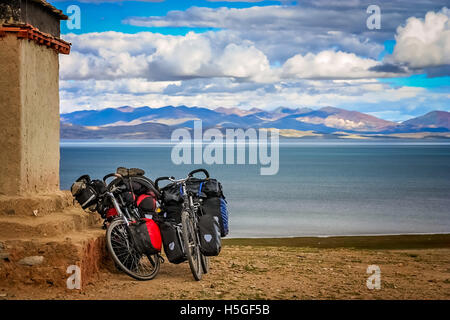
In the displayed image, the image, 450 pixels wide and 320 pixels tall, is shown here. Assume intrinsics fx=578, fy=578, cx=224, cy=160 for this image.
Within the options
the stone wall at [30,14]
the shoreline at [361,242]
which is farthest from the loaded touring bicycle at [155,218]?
the shoreline at [361,242]

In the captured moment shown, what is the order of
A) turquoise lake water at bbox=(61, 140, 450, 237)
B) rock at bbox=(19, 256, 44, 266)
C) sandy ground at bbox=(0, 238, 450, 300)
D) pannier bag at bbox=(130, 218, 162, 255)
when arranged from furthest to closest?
turquoise lake water at bbox=(61, 140, 450, 237)
pannier bag at bbox=(130, 218, 162, 255)
rock at bbox=(19, 256, 44, 266)
sandy ground at bbox=(0, 238, 450, 300)

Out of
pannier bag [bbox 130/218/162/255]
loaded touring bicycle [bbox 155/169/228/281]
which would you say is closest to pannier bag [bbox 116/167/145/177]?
loaded touring bicycle [bbox 155/169/228/281]

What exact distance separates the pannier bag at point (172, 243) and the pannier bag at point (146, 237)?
4.6 inches

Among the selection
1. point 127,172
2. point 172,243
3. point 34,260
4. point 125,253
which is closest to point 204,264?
point 172,243

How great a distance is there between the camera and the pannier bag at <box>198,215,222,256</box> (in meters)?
8.15

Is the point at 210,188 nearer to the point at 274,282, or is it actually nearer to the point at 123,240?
the point at 123,240

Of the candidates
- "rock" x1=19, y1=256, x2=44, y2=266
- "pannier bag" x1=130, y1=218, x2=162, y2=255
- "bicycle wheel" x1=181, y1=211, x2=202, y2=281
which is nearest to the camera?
"rock" x1=19, y1=256, x2=44, y2=266

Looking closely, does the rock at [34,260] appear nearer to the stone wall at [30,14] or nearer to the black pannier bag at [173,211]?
the black pannier bag at [173,211]

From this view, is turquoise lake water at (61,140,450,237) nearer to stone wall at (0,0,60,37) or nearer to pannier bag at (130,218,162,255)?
stone wall at (0,0,60,37)

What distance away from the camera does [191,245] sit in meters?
8.25

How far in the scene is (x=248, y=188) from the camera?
69.2m

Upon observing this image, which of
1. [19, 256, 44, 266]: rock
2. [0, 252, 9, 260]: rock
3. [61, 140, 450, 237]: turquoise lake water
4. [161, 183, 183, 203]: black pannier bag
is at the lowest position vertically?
[61, 140, 450, 237]: turquoise lake water

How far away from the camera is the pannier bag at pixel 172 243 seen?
825cm

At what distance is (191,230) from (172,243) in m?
0.35
